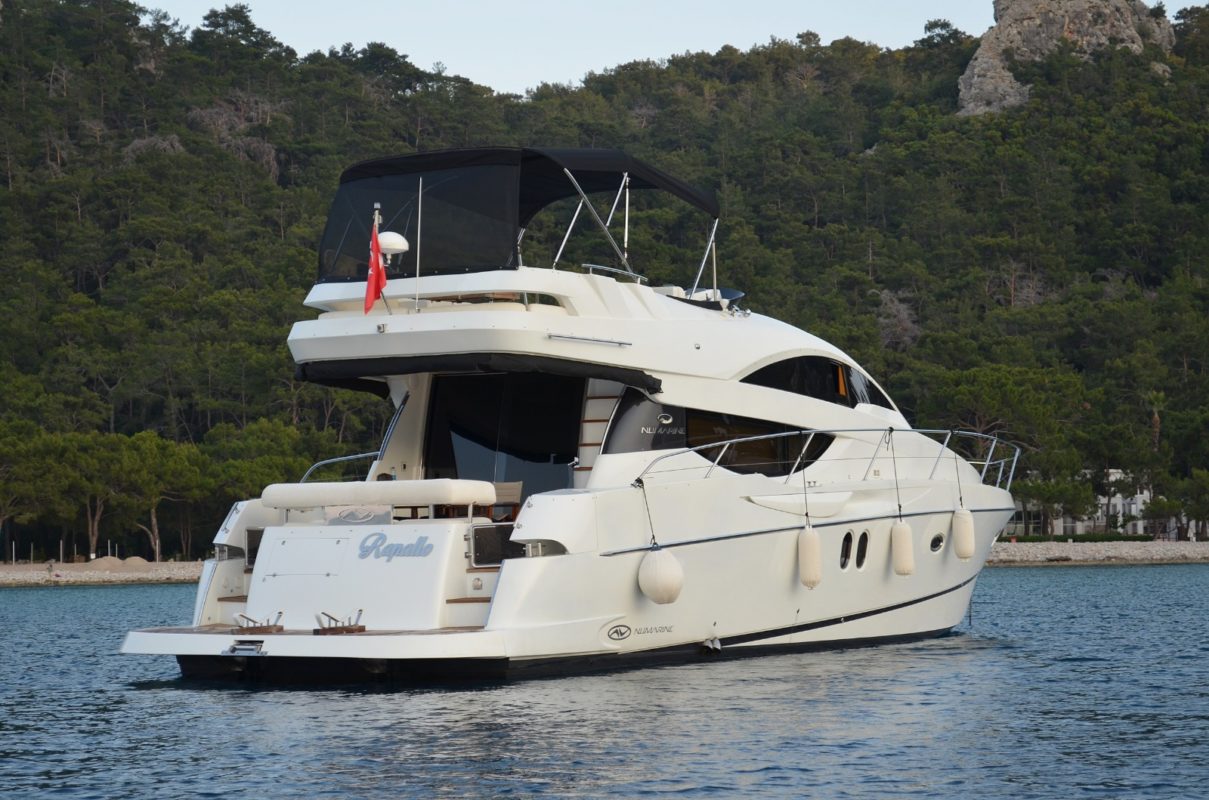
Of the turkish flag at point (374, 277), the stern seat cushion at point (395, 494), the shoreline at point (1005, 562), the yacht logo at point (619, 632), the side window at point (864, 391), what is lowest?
the shoreline at point (1005, 562)

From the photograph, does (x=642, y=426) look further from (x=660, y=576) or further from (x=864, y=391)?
(x=864, y=391)

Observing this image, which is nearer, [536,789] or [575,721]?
[536,789]

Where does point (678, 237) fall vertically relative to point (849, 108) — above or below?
below

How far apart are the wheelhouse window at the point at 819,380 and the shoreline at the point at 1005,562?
3573cm

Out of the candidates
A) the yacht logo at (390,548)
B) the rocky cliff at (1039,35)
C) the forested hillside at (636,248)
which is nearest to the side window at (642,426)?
the yacht logo at (390,548)

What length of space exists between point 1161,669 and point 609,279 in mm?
6636

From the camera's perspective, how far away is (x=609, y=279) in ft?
49.1

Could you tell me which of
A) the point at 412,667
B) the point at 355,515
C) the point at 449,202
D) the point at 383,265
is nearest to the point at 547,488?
the point at 355,515

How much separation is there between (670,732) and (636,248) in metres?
60.6

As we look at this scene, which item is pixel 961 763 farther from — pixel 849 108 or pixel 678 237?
pixel 849 108

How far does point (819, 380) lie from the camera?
17.0 metres

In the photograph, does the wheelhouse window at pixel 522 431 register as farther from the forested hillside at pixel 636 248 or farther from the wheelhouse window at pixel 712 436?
the forested hillside at pixel 636 248

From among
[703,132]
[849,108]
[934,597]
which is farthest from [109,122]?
[934,597]

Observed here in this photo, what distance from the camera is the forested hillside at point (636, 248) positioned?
58281 millimetres
